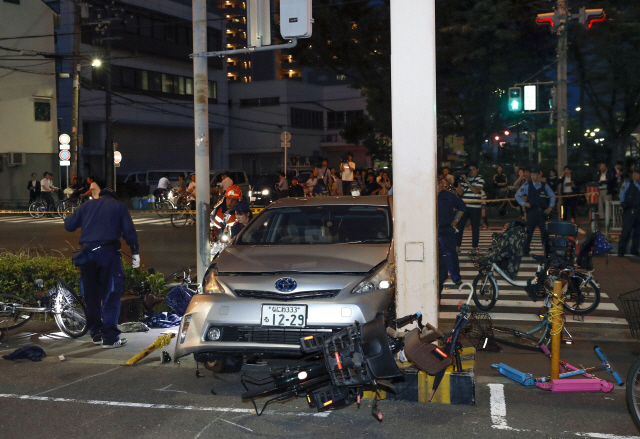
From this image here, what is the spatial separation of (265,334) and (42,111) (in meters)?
36.4

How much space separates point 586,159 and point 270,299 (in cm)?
3774

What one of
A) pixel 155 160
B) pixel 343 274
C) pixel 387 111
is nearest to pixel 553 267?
pixel 343 274

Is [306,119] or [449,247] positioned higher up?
[306,119]

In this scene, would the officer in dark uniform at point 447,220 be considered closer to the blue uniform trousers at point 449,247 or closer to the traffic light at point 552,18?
the blue uniform trousers at point 449,247

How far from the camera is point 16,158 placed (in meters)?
36.4

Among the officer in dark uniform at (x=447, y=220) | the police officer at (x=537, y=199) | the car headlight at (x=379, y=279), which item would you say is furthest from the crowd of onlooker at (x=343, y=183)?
the car headlight at (x=379, y=279)

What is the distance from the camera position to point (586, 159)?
40281 millimetres

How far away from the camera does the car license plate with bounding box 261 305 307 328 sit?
575 centimetres

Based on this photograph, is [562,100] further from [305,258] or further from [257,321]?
[257,321]

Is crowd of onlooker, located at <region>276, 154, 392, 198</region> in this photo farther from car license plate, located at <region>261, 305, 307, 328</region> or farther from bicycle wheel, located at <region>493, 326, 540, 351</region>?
car license plate, located at <region>261, 305, 307, 328</region>

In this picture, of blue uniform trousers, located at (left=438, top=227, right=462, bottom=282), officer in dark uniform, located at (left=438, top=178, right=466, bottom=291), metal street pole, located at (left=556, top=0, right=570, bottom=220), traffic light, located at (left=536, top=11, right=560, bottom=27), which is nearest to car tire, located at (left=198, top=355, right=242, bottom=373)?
officer in dark uniform, located at (left=438, top=178, right=466, bottom=291)

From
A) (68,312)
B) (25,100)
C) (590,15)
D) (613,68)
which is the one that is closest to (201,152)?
(68,312)

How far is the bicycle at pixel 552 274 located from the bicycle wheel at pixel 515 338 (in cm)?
124

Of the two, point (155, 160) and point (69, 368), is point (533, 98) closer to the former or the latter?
point (69, 368)
